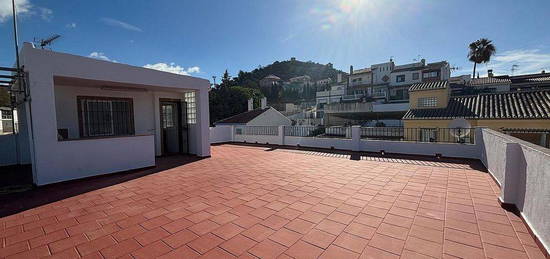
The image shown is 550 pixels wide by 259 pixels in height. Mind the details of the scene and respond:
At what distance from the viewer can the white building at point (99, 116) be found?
4461 millimetres

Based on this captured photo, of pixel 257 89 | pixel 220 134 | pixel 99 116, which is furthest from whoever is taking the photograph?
pixel 257 89

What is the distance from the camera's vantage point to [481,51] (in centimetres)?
2967

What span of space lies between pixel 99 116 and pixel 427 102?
64.7 ft

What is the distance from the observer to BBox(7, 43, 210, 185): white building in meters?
4.46

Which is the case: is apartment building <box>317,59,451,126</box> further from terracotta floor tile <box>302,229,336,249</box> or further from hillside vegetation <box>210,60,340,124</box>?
terracotta floor tile <box>302,229,336,249</box>

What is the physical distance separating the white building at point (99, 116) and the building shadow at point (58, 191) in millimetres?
170

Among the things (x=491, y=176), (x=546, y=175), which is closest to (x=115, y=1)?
(x=546, y=175)

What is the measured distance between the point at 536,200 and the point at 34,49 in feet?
26.6

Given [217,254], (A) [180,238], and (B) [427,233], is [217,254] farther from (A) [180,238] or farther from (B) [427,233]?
(B) [427,233]

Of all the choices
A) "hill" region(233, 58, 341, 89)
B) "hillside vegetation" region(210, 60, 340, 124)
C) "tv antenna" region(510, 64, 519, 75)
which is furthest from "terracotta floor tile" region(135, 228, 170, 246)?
"hill" region(233, 58, 341, 89)

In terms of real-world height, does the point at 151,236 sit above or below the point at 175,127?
below

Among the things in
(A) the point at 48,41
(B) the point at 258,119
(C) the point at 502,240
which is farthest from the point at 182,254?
(B) the point at 258,119

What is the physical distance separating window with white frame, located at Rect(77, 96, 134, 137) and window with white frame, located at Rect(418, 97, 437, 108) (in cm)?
1877

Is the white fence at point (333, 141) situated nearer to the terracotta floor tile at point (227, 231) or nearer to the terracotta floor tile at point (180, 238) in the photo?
the terracotta floor tile at point (227, 231)
